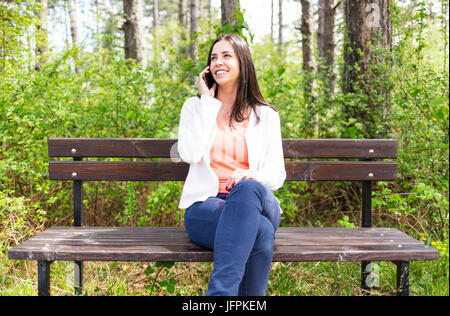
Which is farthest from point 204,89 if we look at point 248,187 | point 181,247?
point 181,247

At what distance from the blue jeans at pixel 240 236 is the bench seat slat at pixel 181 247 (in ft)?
0.40

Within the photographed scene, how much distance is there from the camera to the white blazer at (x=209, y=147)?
2496 millimetres

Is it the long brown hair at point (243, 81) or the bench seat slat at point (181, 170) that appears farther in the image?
the bench seat slat at point (181, 170)

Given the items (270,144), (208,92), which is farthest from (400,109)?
(208,92)

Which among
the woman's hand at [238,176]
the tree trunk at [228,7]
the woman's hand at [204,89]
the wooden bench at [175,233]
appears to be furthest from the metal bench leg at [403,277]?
the tree trunk at [228,7]

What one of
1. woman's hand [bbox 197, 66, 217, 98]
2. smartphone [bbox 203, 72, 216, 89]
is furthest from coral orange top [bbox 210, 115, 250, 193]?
smartphone [bbox 203, 72, 216, 89]

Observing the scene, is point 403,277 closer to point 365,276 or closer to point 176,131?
point 365,276

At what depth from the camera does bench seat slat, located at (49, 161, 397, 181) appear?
2.88 m

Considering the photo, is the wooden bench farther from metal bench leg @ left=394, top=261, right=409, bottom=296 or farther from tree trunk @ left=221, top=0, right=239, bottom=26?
tree trunk @ left=221, top=0, right=239, bottom=26

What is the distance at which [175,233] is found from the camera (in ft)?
8.72

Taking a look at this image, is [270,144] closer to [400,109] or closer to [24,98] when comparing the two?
[400,109]

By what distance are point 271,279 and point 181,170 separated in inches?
39.2

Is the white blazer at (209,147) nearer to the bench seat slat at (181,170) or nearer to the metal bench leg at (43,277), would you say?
the bench seat slat at (181,170)
